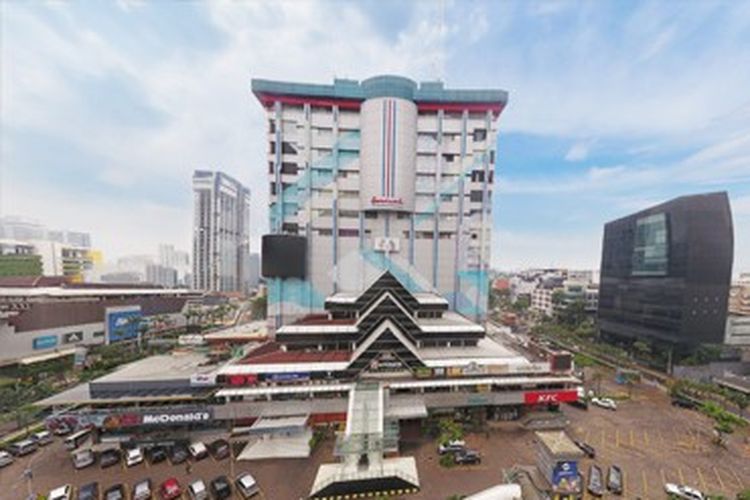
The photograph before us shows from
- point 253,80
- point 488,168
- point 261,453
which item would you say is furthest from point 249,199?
point 261,453

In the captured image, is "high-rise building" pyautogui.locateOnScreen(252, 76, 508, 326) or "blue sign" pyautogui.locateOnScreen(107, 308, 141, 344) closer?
"high-rise building" pyautogui.locateOnScreen(252, 76, 508, 326)

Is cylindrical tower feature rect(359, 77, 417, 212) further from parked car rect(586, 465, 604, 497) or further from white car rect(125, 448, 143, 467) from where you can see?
white car rect(125, 448, 143, 467)

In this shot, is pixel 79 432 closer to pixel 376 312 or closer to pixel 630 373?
pixel 376 312

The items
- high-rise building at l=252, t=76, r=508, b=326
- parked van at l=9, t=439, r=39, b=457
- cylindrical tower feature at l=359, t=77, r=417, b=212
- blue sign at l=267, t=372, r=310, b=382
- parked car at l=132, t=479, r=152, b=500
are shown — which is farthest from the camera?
high-rise building at l=252, t=76, r=508, b=326

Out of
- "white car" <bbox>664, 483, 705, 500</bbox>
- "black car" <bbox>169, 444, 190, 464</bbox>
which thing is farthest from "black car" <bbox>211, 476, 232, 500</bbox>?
"white car" <bbox>664, 483, 705, 500</bbox>

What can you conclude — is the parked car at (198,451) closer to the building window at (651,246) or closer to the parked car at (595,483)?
the parked car at (595,483)

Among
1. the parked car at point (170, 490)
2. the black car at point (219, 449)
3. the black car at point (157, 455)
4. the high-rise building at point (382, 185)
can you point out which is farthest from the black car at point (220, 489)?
the high-rise building at point (382, 185)
